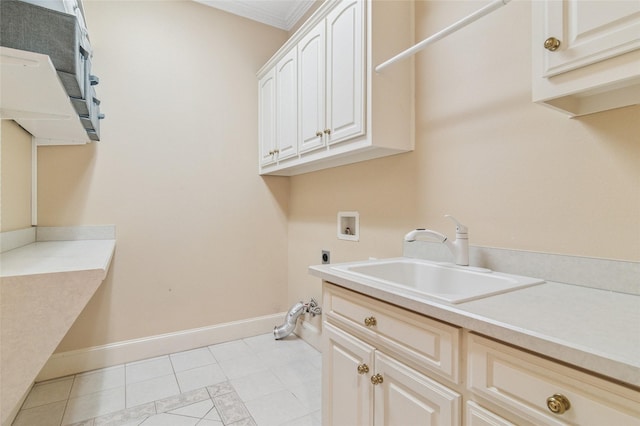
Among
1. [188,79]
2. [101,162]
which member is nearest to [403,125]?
[188,79]

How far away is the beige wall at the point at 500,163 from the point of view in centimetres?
96

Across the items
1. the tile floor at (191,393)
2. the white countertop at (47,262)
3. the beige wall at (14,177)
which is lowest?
the tile floor at (191,393)

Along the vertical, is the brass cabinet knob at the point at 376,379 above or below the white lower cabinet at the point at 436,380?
below

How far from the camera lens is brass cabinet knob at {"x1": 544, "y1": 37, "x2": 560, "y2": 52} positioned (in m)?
0.82

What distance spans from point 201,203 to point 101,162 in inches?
28.4

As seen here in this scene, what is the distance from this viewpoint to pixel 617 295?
90 centimetres

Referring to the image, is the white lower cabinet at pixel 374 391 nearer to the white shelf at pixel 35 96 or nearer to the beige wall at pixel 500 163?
the beige wall at pixel 500 163

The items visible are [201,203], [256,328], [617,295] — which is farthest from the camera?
[256,328]

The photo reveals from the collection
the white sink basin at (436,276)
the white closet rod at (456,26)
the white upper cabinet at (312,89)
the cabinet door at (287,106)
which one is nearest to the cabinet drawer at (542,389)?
the white sink basin at (436,276)

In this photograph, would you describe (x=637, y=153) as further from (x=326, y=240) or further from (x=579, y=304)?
(x=326, y=240)

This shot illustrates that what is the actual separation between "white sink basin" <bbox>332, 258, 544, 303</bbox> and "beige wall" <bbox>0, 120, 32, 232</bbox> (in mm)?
1738

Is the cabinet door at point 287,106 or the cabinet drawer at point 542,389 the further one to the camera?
the cabinet door at point 287,106

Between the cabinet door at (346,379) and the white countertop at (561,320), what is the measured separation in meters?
0.27

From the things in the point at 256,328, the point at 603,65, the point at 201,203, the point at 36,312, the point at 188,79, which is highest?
the point at 188,79
